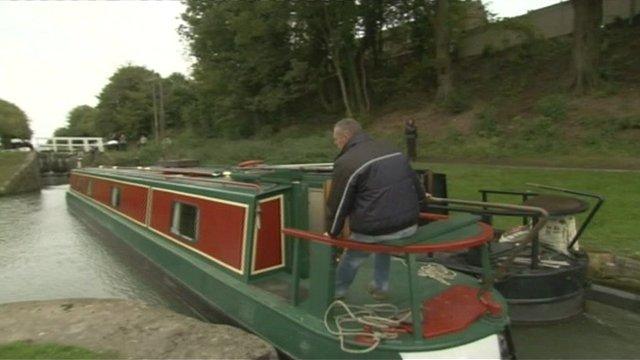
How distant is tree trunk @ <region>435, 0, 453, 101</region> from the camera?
2100cm

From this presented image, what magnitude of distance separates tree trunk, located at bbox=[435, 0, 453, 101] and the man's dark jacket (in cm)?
1800

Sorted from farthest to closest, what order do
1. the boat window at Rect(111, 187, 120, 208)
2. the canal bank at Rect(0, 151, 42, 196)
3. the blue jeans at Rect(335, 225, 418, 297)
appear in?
the canal bank at Rect(0, 151, 42, 196) < the boat window at Rect(111, 187, 120, 208) < the blue jeans at Rect(335, 225, 418, 297)

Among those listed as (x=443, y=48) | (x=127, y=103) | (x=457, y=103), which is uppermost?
(x=127, y=103)

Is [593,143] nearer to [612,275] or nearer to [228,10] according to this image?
[612,275]

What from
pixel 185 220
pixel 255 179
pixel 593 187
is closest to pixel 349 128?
pixel 255 179

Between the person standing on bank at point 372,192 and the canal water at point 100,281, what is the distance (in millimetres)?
1949

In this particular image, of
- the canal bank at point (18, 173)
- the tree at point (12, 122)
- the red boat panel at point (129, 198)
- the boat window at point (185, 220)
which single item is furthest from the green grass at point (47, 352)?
the tree at point (12, 122)

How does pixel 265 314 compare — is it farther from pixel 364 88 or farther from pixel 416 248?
pixel 364 88

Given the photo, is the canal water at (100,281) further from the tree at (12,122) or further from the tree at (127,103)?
the tree at (12,122)

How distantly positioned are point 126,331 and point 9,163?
23.5 m

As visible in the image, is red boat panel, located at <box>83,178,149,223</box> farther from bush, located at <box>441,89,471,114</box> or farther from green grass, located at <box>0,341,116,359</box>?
bush, located at <box>441,89,471,114</box>

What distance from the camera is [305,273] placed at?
4.82 meters

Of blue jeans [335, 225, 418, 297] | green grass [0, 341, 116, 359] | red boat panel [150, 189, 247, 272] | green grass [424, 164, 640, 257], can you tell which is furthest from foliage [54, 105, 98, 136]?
blue jeans [335, 225, 418, 297]

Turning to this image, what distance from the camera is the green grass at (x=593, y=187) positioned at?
21.3ft
